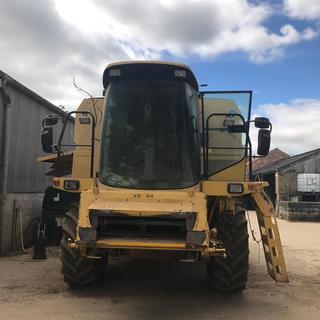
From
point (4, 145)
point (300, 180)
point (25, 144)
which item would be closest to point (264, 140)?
point (4, 145)

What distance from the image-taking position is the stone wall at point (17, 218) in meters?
12.8

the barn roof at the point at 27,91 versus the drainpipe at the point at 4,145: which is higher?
the barn roof at the point at 27,91

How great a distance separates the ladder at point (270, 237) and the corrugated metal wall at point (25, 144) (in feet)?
22.7

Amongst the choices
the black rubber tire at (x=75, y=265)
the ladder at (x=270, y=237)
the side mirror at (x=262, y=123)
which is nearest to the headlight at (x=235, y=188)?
the ladder at (x=270, y=237)

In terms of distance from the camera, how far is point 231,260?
812 centimetres

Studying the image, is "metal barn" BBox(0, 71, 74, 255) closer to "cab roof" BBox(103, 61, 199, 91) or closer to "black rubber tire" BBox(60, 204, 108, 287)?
"black rubber tire" BBox(60, 204, 108, 287)

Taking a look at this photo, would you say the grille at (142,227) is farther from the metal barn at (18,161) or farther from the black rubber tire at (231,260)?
the metal barn at (18,161)

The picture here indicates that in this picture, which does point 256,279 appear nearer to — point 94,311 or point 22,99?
point 94,311

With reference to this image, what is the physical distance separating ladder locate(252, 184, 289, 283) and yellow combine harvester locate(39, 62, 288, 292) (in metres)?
0.02

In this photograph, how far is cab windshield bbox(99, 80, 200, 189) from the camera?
7812mm

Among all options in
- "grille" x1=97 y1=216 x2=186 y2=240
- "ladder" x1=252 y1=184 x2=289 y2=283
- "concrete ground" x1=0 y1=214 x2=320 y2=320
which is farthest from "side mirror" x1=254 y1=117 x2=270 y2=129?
"concrete ground" x1=0 y1=214 x2=320 y2=320

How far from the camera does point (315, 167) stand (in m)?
37.7

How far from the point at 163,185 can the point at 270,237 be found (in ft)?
6.18

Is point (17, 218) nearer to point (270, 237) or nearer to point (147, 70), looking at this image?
point (147, 70)
